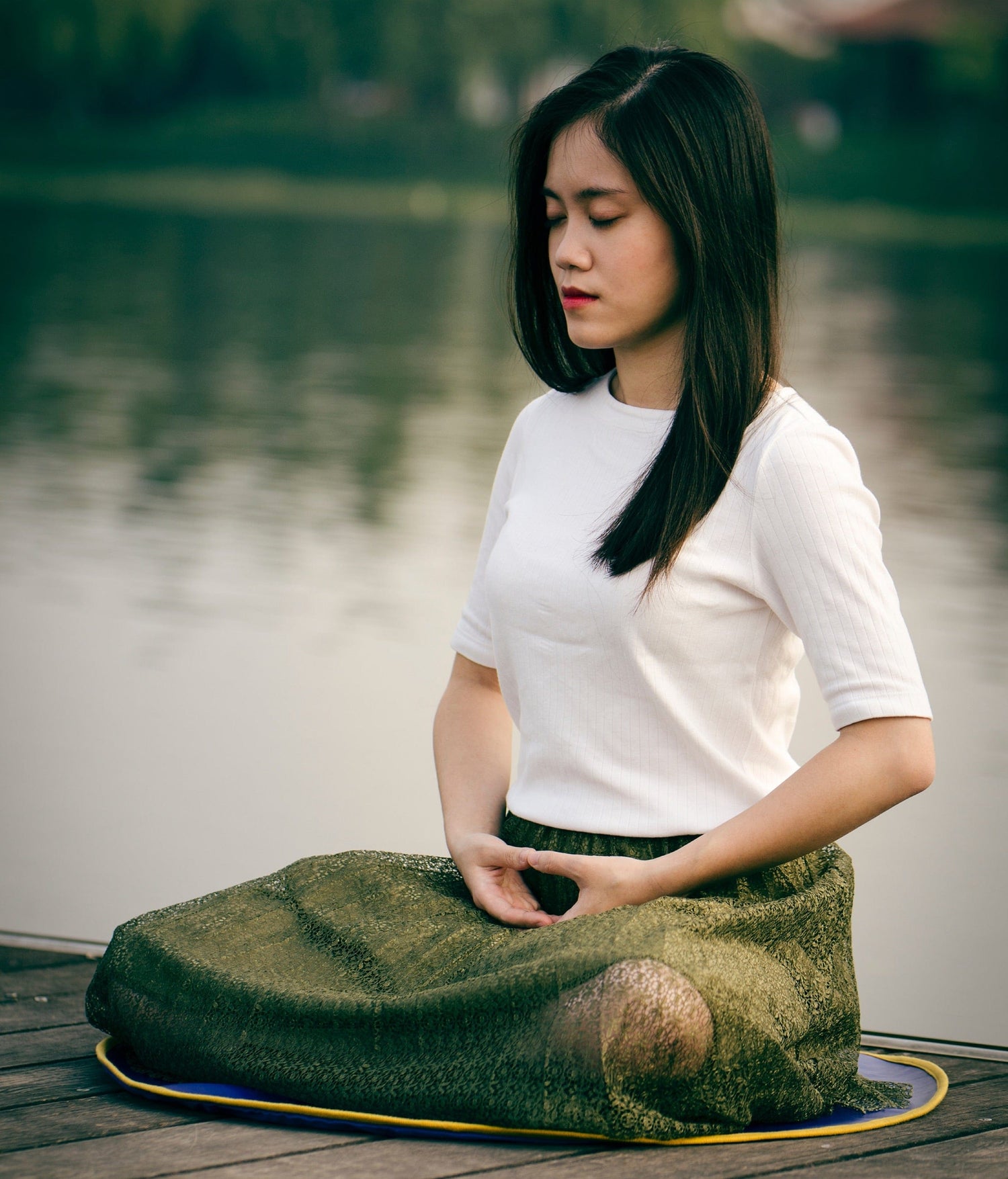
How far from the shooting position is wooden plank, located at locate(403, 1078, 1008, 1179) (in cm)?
127

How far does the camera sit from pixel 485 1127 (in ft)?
4.30

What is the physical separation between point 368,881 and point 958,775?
6.63ft

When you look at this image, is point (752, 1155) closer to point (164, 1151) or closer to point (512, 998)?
point (512, 998)

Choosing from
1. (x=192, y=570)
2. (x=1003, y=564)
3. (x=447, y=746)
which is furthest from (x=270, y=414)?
(x=447, y=746)

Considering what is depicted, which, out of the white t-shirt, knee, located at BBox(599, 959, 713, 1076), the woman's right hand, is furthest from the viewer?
the woman's right hand

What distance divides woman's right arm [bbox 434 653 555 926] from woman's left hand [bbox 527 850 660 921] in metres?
0.04

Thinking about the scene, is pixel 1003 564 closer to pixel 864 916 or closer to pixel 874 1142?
pixel 864 916

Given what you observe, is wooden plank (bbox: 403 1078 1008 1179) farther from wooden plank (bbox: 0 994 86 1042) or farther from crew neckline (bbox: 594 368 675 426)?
crew neckline (bbox: 594 368 675 426)

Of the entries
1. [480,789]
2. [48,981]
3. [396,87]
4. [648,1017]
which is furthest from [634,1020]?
[396,87]

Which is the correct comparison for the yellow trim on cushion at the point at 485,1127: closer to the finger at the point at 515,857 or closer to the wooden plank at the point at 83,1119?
the wooden plank at the point at 83,1119

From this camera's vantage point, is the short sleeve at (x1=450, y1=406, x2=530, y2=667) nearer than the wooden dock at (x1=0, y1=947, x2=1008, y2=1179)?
No

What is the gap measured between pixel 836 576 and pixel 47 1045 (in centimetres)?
82

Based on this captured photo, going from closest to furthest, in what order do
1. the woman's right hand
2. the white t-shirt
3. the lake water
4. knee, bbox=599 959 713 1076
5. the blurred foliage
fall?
knee, bbox=599 959 713 1076 → the white t-shirt → the woman's right hand → the lake water → the blurred foliage

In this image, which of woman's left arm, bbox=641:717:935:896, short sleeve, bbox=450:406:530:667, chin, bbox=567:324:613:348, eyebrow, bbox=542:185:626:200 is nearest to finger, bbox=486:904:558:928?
woman's left arm, bbox=641:717:935:896
